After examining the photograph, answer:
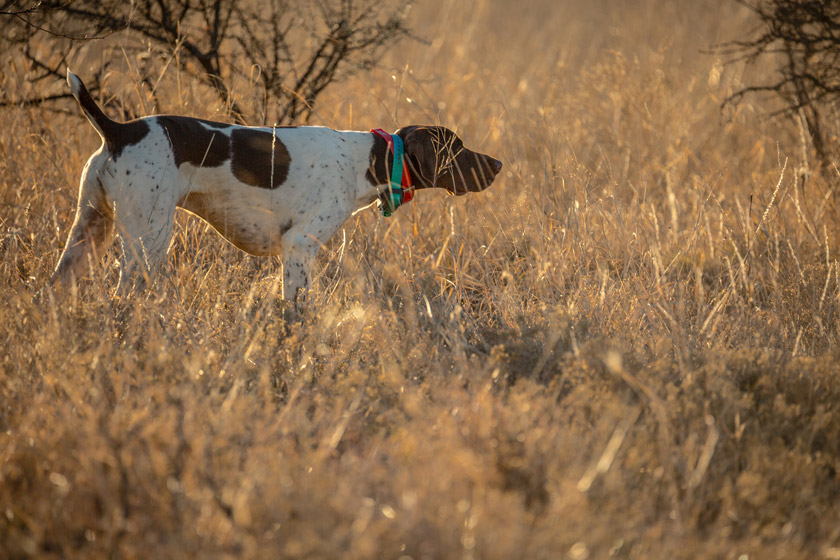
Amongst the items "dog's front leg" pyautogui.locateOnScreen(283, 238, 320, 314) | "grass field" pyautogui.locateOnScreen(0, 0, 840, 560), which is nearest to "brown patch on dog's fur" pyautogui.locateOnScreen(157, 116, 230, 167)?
"dog's front leg" pyautogui.locateOnScreen(283, 238, 320, 314)

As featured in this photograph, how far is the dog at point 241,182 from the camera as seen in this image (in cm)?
292

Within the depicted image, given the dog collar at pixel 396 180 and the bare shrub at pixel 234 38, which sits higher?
the bare shrub at pixel 234 38

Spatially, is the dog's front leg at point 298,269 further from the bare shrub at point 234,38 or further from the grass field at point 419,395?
the bare shrub at point 234,38

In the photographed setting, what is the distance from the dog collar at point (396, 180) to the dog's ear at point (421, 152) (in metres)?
0.03

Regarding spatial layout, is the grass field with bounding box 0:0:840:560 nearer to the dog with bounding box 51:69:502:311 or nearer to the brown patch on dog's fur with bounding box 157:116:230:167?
the dog with bounding box 51:69:502:311

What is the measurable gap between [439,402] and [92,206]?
1.66m

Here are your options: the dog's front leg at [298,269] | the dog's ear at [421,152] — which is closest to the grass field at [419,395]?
the dog's front leg at [298,269]

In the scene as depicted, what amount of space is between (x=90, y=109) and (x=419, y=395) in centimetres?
170

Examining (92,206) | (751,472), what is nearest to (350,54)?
(92,206)

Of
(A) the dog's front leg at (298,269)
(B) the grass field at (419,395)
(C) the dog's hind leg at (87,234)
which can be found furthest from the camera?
(A) the dog's front leg at (298,269)

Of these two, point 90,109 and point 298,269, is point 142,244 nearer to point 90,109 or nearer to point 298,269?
point 90,109

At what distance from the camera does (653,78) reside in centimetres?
604

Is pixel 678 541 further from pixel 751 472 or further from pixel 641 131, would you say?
pixel 641 131

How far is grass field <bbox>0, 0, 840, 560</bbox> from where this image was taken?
6.02 feet
